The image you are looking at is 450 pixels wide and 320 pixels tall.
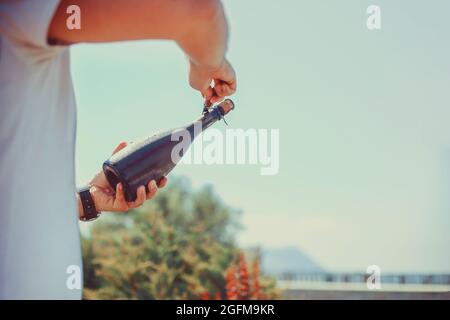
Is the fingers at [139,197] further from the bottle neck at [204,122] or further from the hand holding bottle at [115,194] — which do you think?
the bottle neck at [204,122]

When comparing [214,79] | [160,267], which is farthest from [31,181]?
[160,267]

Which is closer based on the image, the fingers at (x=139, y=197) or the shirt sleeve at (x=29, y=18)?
the shirt sleeve at (x=29, y=18)

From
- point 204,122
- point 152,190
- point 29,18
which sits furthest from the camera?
point 204,122

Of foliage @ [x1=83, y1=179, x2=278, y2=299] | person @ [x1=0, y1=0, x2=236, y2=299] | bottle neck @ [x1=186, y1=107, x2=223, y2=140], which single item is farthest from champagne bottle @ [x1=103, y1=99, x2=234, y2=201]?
foliage @ [x1=83, y1=179, x2=278, y2=299]

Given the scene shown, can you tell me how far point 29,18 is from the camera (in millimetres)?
600

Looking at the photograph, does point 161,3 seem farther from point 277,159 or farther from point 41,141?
point 277,159

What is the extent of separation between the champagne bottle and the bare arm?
720 millimetres

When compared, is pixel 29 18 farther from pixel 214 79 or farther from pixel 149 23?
pixel 214 79

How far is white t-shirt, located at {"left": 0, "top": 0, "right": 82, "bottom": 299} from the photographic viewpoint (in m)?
0.65

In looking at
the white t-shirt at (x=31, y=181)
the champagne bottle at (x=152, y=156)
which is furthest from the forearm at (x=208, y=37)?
the champagne bottle at (x=152, y=156)

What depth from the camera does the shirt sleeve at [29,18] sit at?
23.5 inches

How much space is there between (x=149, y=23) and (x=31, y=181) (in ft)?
0.73

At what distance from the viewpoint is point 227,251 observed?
6406 millimetres
